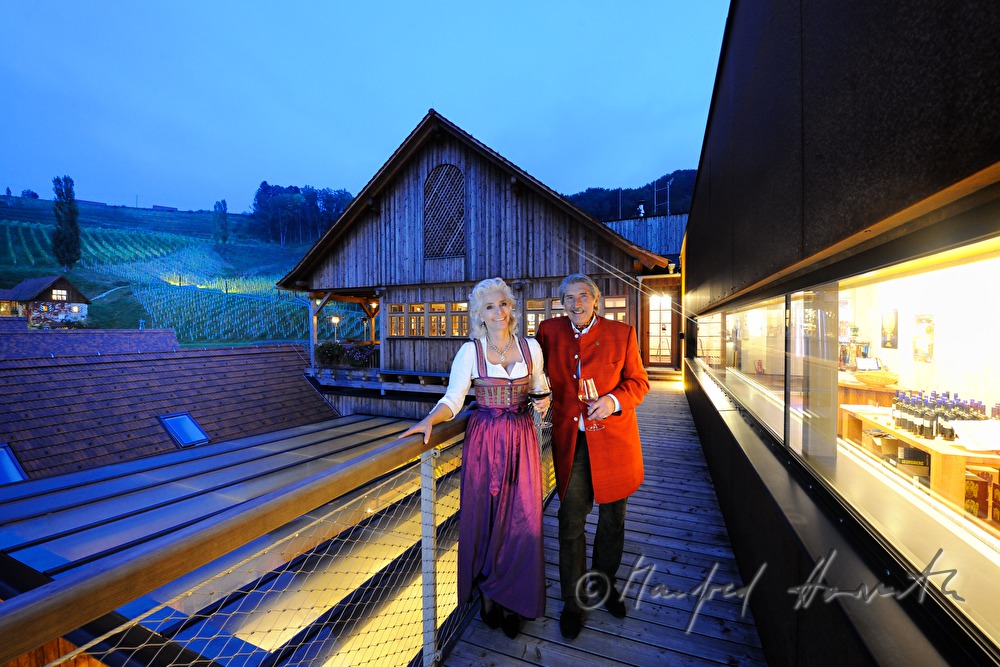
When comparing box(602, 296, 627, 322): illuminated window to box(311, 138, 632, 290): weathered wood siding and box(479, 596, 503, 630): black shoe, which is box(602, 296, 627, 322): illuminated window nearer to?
box(311, 138, 632, 290): weathered wood siding

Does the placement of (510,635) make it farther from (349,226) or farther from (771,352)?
(349,226)

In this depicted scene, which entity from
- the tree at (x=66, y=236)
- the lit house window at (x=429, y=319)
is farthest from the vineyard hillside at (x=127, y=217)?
the lit house window at (x=429, y=319)

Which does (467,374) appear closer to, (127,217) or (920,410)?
(920,410)

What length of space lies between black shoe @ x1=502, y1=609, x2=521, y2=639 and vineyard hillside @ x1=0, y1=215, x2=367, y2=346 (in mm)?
16955

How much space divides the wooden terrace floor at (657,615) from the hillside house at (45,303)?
38.9m

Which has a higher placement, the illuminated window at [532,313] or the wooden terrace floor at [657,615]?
the illuminated window at [532,313]

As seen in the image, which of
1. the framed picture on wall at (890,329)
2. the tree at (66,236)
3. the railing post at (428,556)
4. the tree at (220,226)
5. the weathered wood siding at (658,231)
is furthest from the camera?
the tree at (220,226)

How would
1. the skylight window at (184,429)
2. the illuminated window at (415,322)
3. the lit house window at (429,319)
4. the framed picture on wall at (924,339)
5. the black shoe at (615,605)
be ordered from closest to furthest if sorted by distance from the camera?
the framed picture on wall at (924,339)
the black shoe at (615,605)
the skylight window at (184,429)
the lit house window at (429,319)
the illuminated window at (415,322)

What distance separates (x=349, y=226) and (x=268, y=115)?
211 metres

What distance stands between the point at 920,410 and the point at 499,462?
1303mm

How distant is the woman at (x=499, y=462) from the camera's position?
175cm

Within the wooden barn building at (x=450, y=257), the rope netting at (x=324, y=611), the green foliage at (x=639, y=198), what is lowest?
the rope netting at (x=324, y=611)

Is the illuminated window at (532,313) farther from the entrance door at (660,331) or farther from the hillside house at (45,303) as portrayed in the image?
the hillside house at (45,303)

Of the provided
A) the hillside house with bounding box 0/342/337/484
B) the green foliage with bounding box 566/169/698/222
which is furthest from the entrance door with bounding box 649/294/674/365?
the green foliage with bounding box 566/169/698/222
